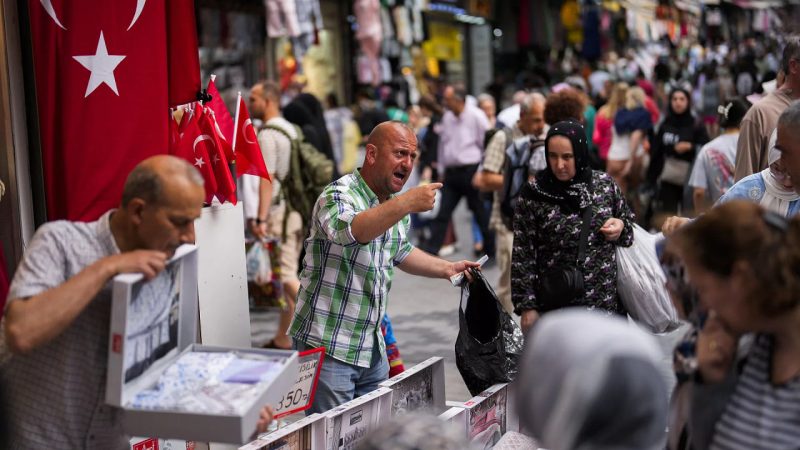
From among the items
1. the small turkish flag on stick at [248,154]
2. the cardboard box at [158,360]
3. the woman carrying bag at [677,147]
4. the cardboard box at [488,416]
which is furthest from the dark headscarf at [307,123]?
the cardboard box at [158,360]

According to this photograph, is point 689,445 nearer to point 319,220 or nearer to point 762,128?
point 319,220

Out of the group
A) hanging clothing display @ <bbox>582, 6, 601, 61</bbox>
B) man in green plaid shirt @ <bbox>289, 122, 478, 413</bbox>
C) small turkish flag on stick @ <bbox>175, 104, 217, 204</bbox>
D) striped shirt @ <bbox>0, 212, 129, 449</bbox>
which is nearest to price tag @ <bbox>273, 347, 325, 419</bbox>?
man in green plaid shirt @ <bbox>289, 122, 478, 413</bbox>

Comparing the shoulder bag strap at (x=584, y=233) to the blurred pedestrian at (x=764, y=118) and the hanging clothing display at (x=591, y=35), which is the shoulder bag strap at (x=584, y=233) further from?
the hanging clothing display at (x=591, y=35)

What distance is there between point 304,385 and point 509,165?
3307mm

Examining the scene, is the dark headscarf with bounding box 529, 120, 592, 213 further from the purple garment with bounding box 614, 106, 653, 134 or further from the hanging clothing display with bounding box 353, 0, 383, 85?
the hanging clothing display with bounding box 353, 0, 383, 85

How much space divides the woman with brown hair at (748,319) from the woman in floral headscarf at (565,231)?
90.1 inches

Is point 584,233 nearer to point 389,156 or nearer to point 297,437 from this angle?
point 389,156

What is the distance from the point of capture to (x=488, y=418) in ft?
15.1

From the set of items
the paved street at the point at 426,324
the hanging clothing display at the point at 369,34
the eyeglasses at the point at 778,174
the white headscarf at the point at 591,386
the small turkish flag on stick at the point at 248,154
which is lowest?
the paved street at the point at 426,324

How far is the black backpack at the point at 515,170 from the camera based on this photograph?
709cm

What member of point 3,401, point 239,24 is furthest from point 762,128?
point 239,24

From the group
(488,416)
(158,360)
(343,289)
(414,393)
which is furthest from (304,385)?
(158,360)

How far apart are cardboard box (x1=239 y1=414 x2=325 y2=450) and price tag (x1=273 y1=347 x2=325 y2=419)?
285mm

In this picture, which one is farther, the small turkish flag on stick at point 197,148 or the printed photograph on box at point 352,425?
the small turkish flag on stick at point 197,148
